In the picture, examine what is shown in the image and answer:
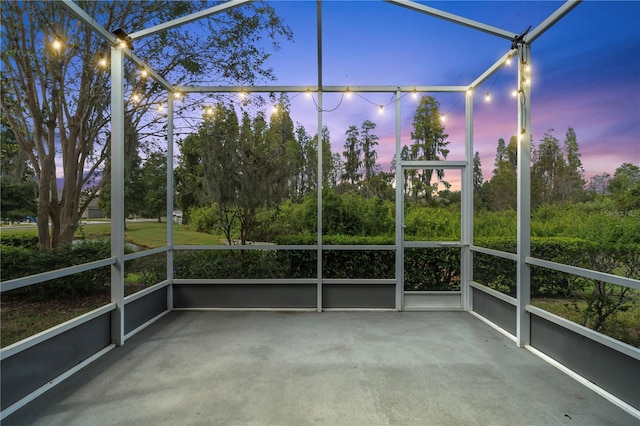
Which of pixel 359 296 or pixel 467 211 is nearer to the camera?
pixel 359 296

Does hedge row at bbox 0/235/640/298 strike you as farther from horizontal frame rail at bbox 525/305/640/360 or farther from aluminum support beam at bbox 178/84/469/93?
aluminum support beam at bbox 178/84/469/93

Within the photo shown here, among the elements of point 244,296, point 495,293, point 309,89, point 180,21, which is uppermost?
point 180,21

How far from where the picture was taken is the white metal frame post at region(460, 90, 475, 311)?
4.40 meters

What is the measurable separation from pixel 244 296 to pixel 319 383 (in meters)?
2.16

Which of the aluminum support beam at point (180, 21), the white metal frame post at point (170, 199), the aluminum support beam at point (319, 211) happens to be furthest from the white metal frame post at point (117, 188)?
the aluminum support beam at point (319, 211)

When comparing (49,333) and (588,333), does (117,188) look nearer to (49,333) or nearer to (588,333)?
(49,333)

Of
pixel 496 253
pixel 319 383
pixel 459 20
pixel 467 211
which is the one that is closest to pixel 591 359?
pixel 496 253

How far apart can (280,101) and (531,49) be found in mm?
2921

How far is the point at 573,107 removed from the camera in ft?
9.19

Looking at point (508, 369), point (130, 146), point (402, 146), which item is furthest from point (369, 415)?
point (130, 146)

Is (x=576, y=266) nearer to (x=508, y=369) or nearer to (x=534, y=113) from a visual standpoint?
(x=508, y=369)

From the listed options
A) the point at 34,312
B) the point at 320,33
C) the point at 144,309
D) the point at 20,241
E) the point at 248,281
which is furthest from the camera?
the point at 248,281

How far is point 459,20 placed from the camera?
330cm

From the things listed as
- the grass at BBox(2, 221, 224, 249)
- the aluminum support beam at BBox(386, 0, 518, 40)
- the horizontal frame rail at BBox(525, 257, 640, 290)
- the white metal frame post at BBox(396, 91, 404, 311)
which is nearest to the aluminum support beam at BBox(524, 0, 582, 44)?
the aluminum support beam at BBox(386, 0, 518, 40)
